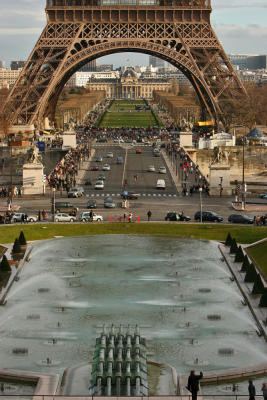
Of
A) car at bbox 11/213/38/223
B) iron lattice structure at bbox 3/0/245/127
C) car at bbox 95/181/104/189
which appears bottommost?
car at bbox 11/213/38/223

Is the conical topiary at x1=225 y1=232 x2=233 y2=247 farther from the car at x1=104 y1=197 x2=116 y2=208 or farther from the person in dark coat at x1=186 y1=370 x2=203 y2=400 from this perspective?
the person in dark coat at x1=186 y1=370 x2=203 y2=400

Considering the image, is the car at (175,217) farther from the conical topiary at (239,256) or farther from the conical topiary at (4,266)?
the conical topiary at (4,266)

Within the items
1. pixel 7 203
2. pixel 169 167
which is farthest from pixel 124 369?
pixel 169 167

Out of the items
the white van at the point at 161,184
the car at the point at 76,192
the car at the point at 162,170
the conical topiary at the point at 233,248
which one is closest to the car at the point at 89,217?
the car at the point at 76,192

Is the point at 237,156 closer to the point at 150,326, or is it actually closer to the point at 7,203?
the point at 7,203

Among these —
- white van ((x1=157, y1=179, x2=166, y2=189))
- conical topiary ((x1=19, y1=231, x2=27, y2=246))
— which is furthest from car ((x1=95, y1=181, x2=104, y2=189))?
conical topiary ((x1=19, y1=231, x2=27, y2=246))
